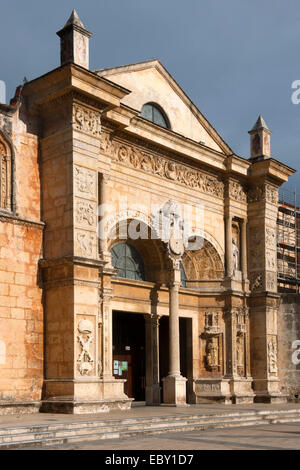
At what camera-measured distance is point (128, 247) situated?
2102 centimetres

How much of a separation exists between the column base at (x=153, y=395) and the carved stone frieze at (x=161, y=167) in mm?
6291

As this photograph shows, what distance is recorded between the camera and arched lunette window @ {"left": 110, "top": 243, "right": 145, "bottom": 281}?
803 inches

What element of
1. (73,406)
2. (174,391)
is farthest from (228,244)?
(73,406)

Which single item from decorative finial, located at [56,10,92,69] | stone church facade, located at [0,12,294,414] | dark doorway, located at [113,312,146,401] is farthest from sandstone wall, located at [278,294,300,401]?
decorative finial, located at [56,10,92,69]

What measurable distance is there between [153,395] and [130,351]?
2168mm

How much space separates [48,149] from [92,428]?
7.62 meters

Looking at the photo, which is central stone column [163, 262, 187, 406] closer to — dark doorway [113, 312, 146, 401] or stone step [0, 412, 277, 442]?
dark doorway [113, 312, 146, 401]

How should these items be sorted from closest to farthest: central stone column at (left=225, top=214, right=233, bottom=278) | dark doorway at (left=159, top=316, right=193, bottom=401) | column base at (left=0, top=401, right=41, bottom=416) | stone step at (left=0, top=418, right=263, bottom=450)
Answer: stone step at (left=0, top=418, right=263, bottom=450) < column base at (left=0, top=401, right=41, bottom=416) < dark doorway at (left=159, top=316, right=193, bottom=401) < central stone column at (left=225, top=214, right=233, bottom=278)

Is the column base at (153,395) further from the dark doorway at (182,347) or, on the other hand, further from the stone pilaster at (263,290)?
the stone pilaster at (263,290)

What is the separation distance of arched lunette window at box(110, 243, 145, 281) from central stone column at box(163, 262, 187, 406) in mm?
1229

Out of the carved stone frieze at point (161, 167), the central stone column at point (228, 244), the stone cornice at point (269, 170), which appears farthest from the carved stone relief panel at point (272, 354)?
the stone cornice at point (269, 170)

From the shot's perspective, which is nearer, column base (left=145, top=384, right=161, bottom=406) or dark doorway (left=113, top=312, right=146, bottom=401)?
column base (left=145, top=384, right=161, bottom=406)

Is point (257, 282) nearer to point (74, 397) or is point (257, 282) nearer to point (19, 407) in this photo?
point (74, 397)
